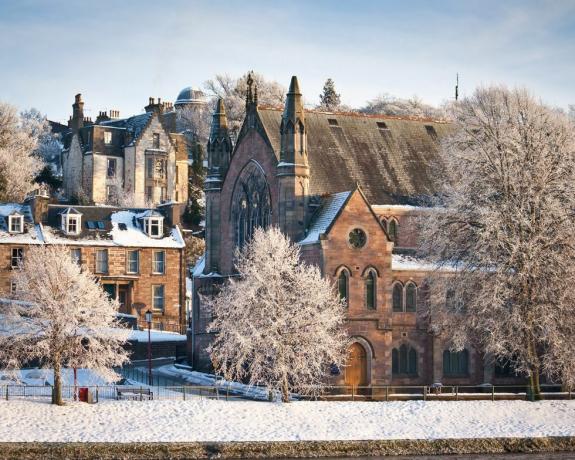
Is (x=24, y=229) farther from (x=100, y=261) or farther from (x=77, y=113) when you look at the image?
(x=77, y=113)

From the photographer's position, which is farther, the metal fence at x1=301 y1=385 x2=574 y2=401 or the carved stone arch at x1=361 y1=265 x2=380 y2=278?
Answer: the carved stone arch at x1=361 y1=265 x2=380 y2=278

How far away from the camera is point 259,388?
56.1 meters

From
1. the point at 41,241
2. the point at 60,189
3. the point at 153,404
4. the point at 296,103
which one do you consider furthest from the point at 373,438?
the point at 60,189

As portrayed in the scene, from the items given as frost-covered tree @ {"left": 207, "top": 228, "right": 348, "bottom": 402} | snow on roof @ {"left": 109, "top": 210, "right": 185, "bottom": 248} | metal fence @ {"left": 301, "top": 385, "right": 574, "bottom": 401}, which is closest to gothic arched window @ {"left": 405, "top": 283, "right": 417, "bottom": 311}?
metal fence @ {"left": 301, "top": 385, "right": 574, "bottom": 401}

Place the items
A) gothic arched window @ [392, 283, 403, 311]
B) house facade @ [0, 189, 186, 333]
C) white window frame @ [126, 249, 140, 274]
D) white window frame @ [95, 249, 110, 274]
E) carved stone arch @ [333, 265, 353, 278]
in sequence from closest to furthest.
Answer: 1. carved stone arch @ [333, 265, 353, 278]
2. gothic arched window @ [392, 283, 403, 311]
3. house facade @ [0, 189, 186, 333]
4. white window frame @ [95, 249, 110, 274]
5. white window frame @ [126, 249, 140, 274]

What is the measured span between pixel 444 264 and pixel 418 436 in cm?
1142

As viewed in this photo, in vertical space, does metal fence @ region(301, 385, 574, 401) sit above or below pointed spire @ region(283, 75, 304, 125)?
below

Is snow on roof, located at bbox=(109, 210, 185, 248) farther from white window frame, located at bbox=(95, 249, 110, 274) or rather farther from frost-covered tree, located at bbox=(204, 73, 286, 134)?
frost-covered tree, located at bbox=(204, 73, 286, 134)

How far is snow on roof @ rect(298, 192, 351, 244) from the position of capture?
5762 centimetres

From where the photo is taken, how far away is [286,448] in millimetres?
45562

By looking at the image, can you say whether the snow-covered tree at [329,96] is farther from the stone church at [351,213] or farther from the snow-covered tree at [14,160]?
the stone church at [351,213]

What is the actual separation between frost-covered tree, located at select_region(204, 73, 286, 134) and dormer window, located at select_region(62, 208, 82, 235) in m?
43.5

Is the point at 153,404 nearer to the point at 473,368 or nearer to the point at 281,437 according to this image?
the point at 281,437

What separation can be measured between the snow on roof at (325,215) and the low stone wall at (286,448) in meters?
13.8
